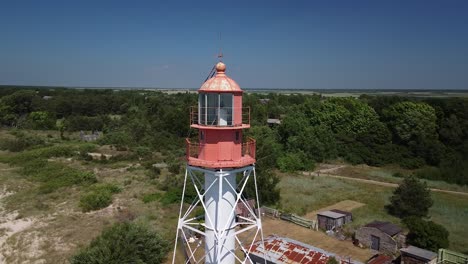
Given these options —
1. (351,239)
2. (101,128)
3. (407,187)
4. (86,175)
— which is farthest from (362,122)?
(101,128)

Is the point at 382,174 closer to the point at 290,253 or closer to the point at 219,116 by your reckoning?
the point at 290,253

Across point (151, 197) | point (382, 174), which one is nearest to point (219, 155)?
point (151, 197)

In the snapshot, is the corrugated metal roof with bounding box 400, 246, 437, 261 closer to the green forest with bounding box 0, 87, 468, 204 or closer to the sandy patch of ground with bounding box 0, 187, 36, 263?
the green forest with bounding box 0, 87, 468, 204

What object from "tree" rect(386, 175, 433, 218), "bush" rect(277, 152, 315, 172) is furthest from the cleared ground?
"bush" rect(277, 152, 315, 172)

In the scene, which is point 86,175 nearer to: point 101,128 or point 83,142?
point 83,142

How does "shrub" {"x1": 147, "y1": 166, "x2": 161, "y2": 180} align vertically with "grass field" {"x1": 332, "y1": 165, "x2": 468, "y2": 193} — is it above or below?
above

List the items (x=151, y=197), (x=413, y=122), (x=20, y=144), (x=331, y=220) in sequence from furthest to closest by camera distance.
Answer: (x=413, y=122), (x=20, y=144), (x=151, y=197), (x=331, y=220)

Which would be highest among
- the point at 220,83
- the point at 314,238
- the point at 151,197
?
the point at 220,83

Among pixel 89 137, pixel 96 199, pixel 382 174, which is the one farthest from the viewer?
pixel 89 137
